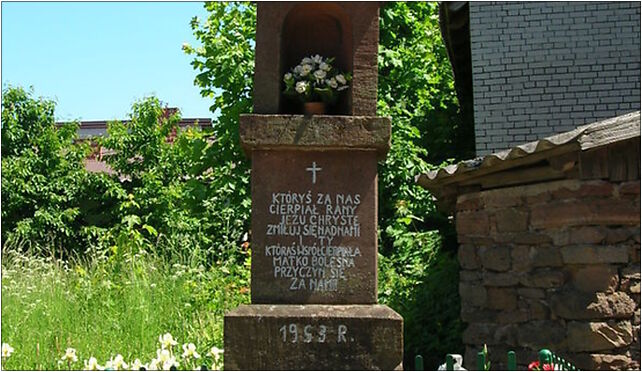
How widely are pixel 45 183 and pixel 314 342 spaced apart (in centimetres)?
1188

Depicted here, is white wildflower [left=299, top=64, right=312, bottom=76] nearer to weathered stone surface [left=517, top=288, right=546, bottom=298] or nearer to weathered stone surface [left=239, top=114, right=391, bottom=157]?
weathered stone surface [left=239, top=114, right=391, bottom=157]

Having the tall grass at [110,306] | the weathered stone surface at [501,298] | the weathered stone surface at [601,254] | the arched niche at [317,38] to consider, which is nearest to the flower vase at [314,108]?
the arched niche at [317,38]

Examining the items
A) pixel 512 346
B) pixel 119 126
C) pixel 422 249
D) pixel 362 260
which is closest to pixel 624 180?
pixel 512 346

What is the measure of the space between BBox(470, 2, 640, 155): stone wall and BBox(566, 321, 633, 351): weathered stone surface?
3380 mm

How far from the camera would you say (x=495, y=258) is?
319 inches

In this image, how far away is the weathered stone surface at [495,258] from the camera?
8008 millimetres

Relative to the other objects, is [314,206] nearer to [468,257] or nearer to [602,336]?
[602,336]

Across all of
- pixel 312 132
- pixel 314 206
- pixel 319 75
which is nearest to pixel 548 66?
pixel 319 75

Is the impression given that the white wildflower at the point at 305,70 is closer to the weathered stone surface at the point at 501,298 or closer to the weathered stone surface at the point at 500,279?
the weathered stone surface at the point at 500,279

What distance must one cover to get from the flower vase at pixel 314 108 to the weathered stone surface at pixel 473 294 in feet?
10.1

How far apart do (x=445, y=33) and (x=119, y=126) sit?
8264 mm

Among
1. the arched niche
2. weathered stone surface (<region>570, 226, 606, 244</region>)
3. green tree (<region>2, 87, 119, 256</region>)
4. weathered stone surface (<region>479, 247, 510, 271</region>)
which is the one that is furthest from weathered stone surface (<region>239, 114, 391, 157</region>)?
green tree (<region>2, 87, 119, 256</region>)

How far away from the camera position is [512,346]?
25.7 ft

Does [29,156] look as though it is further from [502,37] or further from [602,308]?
[602,308]
